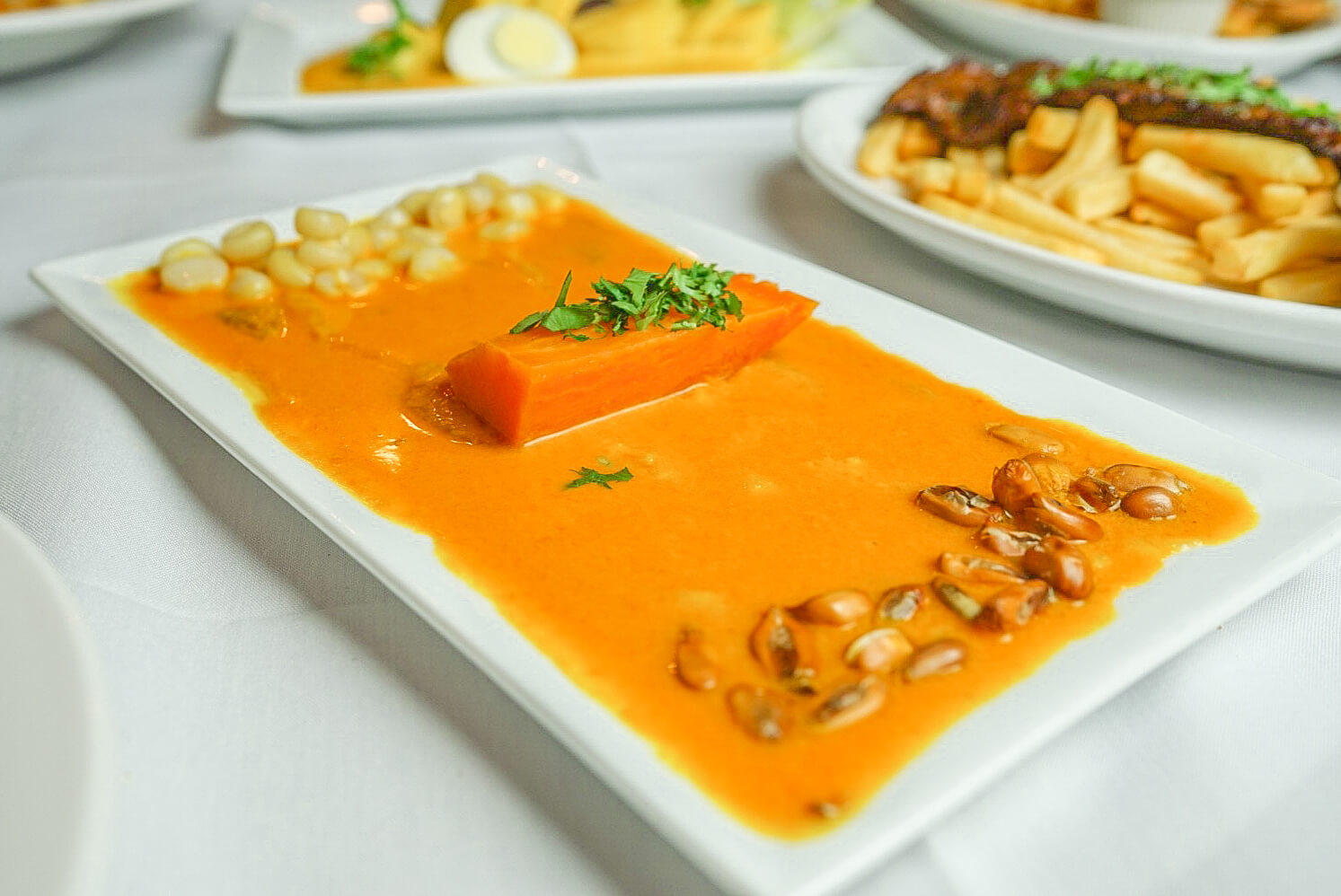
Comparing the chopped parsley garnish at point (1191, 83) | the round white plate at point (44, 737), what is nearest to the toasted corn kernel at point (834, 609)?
the round white plate at point (44, 737)

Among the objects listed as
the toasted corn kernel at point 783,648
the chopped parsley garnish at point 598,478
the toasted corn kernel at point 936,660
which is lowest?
the chopped parsley garnish at point 598,478

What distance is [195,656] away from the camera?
1.37 meters

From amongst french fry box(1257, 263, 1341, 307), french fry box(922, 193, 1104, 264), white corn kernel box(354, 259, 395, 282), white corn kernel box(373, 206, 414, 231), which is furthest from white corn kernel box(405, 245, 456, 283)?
french fry box(1257, 263, 1341, 307)

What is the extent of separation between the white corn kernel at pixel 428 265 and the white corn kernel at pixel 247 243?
27cm

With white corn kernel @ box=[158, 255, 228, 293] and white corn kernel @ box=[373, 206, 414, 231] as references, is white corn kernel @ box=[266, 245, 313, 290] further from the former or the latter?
white corn kernel @ box=[373, 206, 414, 231]

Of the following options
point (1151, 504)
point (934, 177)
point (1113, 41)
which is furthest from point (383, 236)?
point (1113, 41)

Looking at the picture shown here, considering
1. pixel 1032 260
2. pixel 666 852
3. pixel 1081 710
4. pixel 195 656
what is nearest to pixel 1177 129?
pixel 1032 260

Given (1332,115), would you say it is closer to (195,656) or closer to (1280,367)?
(1280,367)

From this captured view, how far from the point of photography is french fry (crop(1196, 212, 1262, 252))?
2115 mm

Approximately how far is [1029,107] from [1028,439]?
1.26m

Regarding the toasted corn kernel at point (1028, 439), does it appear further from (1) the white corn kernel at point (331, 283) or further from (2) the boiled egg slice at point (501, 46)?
(2) the boiled egg slice at point (501, 46)

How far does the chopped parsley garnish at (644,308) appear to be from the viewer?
170 cm

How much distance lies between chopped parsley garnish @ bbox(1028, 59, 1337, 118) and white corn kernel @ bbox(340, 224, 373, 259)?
154cm

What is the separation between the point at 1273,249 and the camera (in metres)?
1.99
